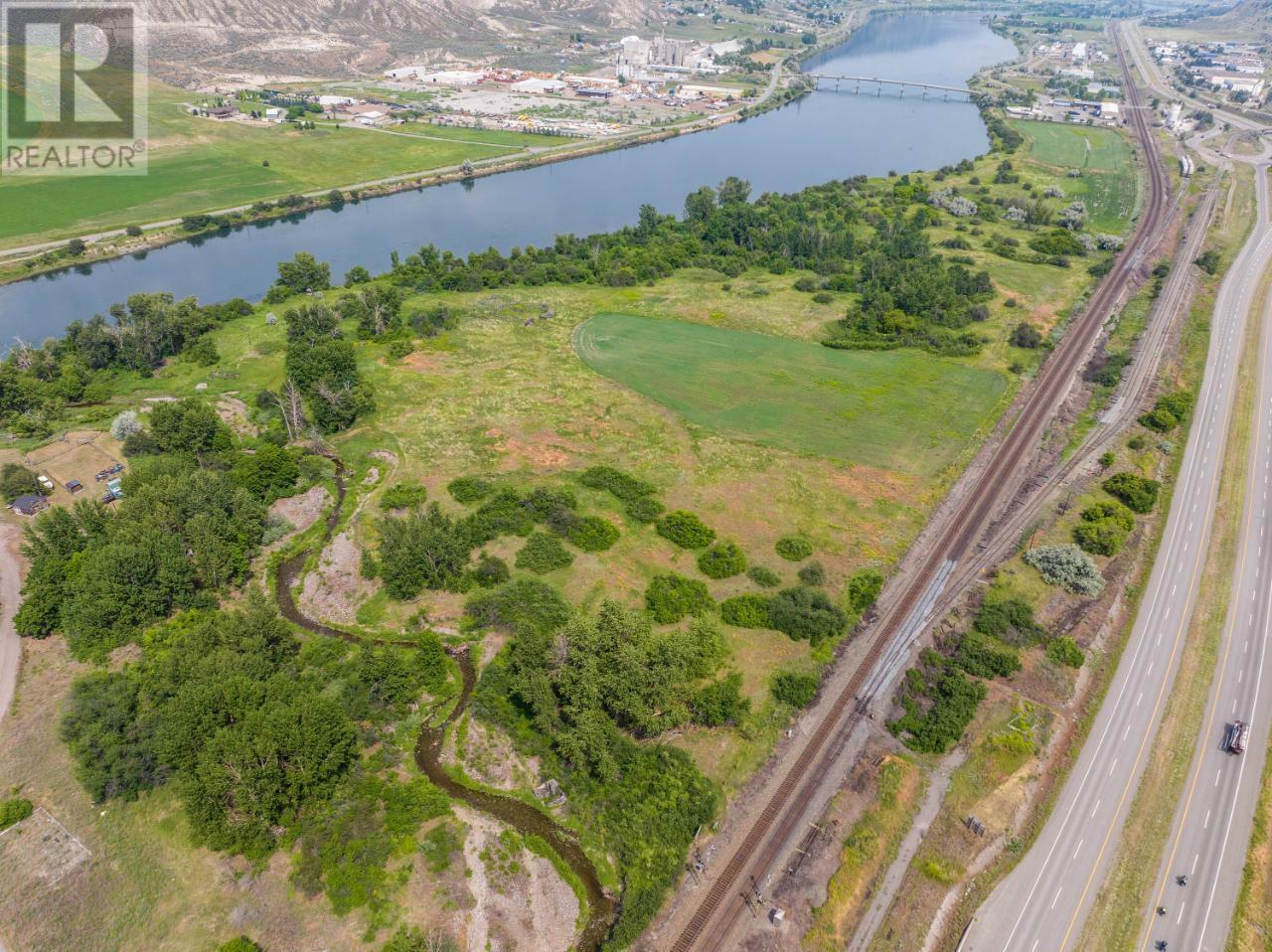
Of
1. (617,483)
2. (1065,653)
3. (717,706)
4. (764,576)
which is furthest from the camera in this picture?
(617,483)

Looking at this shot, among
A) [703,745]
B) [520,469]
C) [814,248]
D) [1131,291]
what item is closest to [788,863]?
[703,745]

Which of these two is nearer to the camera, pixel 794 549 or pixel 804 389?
pixel 794 549

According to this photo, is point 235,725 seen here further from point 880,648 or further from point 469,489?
point 880,648

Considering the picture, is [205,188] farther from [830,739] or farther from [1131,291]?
[1131,291]

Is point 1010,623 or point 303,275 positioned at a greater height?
point 303,275

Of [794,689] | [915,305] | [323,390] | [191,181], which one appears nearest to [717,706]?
[794,689]

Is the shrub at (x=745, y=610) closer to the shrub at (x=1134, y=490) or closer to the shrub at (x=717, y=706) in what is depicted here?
the shrub at (x=717, y=706)

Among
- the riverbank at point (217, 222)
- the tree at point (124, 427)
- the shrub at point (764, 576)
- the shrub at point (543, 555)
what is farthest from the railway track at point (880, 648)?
the riverbank at point (217, 222)
